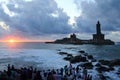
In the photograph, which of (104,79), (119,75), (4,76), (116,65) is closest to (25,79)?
(4,76)

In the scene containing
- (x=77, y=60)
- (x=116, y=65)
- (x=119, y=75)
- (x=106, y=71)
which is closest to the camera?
(x=119, y=75)

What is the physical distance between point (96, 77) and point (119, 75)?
4.48 m

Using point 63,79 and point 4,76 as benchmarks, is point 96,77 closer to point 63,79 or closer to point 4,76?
point 63,79

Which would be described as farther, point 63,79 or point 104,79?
point 104,79

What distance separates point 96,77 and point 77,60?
67.5ft

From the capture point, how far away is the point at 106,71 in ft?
121

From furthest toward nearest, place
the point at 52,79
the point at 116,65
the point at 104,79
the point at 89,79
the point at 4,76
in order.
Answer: the point at 116,65 < the point at 104,79 < the point at 89,79 < the point at 52,79 < the point at 4,76

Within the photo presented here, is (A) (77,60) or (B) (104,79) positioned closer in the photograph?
(B) (104,79)

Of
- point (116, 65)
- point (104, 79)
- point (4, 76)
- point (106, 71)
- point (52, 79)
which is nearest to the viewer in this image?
point (4, 76)

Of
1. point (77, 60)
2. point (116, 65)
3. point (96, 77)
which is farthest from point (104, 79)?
point (77, 60)

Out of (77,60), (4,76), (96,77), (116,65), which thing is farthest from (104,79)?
(77,60)

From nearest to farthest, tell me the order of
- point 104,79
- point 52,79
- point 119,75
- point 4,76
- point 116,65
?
point 4,76 < point 52,79 < point 104,79 < point 119,75 < point 116,65

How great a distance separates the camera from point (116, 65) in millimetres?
44750

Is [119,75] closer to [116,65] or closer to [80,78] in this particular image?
[80,78]
